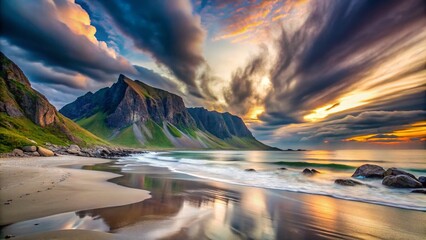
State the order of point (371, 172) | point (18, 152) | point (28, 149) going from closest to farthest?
point (371, 172), point (18, 152), point (28, 149)

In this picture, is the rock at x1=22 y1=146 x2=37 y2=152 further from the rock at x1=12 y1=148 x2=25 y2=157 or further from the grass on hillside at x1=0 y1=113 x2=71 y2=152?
the rock at x1=12 y1=148 x2=25 y2=157

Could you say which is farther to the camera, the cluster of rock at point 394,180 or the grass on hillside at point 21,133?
the grass on hillside at point 21,133

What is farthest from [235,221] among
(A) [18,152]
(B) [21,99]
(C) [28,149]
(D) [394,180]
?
(B) [21,99]

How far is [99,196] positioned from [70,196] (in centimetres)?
143

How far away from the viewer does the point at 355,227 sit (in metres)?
8.78

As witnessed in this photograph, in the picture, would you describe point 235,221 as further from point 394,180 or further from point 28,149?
point 28,149

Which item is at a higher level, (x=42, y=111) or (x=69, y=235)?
(x=42, y=111)

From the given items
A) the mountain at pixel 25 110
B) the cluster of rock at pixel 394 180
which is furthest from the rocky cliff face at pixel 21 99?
the cluster of rock at pixel 394 180

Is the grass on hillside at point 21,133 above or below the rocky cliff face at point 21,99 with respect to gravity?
below

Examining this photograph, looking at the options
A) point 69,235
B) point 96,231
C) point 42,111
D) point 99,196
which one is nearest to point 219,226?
point 96,231

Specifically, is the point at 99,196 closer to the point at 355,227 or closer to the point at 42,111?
the point at 355,227

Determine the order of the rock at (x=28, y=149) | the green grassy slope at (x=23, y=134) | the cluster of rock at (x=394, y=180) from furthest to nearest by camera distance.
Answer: the green grassy slope at (x=23, y=134) < the rock at (x=28, y=149) < the cluster of rock at (x=394, y=180)

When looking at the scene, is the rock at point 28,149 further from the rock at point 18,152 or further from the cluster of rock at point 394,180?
the cluster of rock at point 394,180

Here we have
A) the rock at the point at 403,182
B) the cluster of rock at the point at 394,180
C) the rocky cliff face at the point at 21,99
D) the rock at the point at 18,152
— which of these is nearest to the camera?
the rock at the point at 403,182
